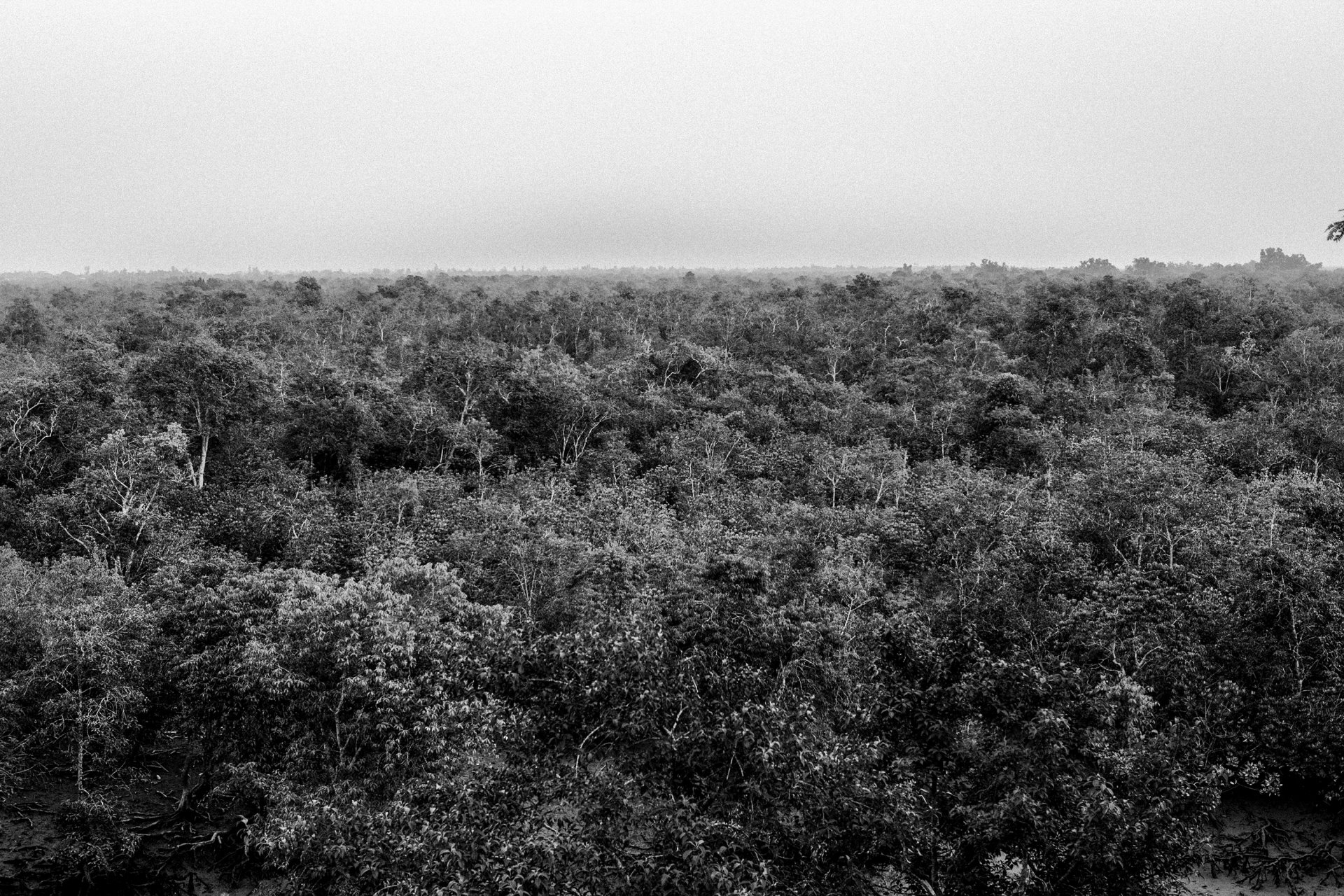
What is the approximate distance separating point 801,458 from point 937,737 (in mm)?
20847

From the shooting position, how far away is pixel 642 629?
12617 mm

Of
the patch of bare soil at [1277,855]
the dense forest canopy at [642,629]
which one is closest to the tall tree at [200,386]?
the dense forest canopy at [642,629]

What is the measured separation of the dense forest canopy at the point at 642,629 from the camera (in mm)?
11039

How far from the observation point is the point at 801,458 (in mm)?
33219

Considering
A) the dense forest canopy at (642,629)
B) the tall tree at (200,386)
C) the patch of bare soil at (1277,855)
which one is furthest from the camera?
the tall tree at (200,386)

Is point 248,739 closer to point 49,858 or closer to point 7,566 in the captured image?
point 49,858

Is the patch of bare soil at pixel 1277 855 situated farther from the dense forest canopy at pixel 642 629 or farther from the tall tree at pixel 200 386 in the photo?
the tall tree at pixel 200 386

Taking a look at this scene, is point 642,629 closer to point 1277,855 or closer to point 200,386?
point 1277,855

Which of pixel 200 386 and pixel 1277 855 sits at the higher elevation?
pixel 200 386

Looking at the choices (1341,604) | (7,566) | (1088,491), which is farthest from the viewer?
(1088,491)

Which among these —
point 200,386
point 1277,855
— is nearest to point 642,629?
point 1277,855

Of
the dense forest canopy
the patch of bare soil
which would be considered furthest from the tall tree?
the patch of bare soil

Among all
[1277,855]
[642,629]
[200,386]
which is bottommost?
[1277,855]

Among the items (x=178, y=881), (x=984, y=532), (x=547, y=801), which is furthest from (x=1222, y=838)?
(x=178, y=881)
